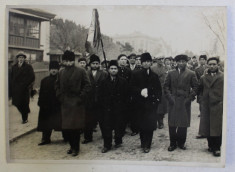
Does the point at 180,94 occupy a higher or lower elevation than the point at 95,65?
lower

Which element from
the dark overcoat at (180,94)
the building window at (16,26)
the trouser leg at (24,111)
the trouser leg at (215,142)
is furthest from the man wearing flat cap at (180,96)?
the building window at (16,26)

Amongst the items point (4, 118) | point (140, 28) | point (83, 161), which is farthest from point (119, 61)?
point (4, 118)

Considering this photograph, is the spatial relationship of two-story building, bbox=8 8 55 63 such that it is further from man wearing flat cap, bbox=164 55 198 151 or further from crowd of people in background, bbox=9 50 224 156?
man wearing flat cap, bbox=164 55 198 151

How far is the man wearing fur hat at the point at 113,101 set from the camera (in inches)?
92.4

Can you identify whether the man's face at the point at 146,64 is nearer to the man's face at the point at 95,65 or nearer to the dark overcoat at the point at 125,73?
the dark overcoat at the point at 125,73

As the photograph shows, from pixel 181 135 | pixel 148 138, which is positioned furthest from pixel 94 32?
pixel 181 135

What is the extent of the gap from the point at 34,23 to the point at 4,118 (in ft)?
2.66

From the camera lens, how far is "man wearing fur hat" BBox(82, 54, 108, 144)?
92.1 inches

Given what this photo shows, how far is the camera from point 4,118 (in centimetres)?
236

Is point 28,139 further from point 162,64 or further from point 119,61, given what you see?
point 162,64

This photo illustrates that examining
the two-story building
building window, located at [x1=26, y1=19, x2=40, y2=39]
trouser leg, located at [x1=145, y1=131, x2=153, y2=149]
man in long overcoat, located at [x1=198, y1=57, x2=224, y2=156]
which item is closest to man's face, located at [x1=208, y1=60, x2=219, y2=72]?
man in long overcoat, located at [x1=198, y1=57, x2=224, y2=156]

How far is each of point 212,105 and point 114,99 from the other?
0.79 m

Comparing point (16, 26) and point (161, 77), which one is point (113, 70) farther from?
point (16, 26)

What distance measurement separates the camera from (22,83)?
2.35 metres
